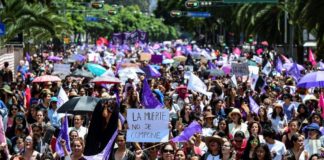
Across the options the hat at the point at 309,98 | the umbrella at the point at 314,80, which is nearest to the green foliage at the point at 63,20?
the hat at the point at 309,98

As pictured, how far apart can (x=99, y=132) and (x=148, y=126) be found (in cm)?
68

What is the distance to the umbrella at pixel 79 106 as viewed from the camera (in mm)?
15789

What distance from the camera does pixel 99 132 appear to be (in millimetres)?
12195

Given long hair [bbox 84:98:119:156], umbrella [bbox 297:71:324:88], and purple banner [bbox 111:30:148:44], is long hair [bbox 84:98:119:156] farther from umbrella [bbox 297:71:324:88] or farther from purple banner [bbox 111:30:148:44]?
purple banner [bbox 111:30:148:44]

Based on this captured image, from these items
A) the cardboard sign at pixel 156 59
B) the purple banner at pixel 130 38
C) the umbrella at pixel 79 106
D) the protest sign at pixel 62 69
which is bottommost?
the purple banner at pixel 130 38

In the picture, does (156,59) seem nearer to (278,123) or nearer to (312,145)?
(278,123)

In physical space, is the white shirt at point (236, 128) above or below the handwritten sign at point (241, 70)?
below

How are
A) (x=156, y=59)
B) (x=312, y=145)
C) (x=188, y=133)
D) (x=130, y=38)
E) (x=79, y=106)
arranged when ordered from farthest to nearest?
(x=130, y=38) → (x=156, y=59) → (x=79, y=106) → (x=188, y=133) → (x=312, y=145)

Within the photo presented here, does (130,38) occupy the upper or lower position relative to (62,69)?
lower

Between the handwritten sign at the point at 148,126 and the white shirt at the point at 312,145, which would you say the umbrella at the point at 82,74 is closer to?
the white shirt at the point at 312,145

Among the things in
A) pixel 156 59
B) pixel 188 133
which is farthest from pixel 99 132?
pixel 156 59

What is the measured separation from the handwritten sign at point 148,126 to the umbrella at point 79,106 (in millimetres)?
3116

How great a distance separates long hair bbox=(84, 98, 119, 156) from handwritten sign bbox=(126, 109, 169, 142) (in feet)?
0.96

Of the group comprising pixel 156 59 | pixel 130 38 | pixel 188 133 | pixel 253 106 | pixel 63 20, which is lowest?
pixel 130 38
